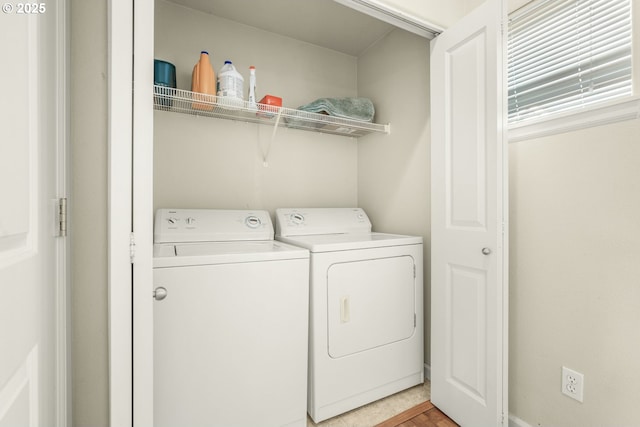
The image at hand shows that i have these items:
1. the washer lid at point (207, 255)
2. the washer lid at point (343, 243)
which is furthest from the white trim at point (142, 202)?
the washer lid at point (343, 243)

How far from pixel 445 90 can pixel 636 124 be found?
81 cm

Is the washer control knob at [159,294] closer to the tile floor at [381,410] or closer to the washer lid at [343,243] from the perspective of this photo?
the washer lid at [343,243]

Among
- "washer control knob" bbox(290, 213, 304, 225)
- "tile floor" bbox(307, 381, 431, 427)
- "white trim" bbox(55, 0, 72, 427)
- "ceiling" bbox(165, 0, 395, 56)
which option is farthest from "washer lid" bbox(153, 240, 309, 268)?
"ceiling" bbox(165, 0, 395, 56)

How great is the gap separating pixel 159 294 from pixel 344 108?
172cm

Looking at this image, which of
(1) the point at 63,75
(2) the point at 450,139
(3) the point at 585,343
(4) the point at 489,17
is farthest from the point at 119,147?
(3) the point at 585,343

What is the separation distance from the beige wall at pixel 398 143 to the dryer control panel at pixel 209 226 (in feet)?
3.20

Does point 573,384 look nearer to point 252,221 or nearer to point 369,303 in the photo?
point 369,303

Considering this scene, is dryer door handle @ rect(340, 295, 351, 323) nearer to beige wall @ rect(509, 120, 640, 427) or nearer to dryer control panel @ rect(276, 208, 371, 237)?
dryer control panel @ rect(276, 208, 371, 237)

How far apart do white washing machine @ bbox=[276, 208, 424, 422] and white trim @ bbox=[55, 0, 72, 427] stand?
100 cm

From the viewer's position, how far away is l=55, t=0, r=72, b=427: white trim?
2.67 ft

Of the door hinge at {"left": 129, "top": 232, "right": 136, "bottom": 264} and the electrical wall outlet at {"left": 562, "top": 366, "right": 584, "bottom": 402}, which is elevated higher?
the door hinge at {"left": 129, "top": 232, "right": 136, "bottom": 264}

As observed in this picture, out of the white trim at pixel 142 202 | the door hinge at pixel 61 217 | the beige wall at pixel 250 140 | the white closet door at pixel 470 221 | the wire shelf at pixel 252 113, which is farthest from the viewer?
the beige wall at pixel 250 140

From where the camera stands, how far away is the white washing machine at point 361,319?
5.27ft

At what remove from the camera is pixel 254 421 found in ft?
4.71
